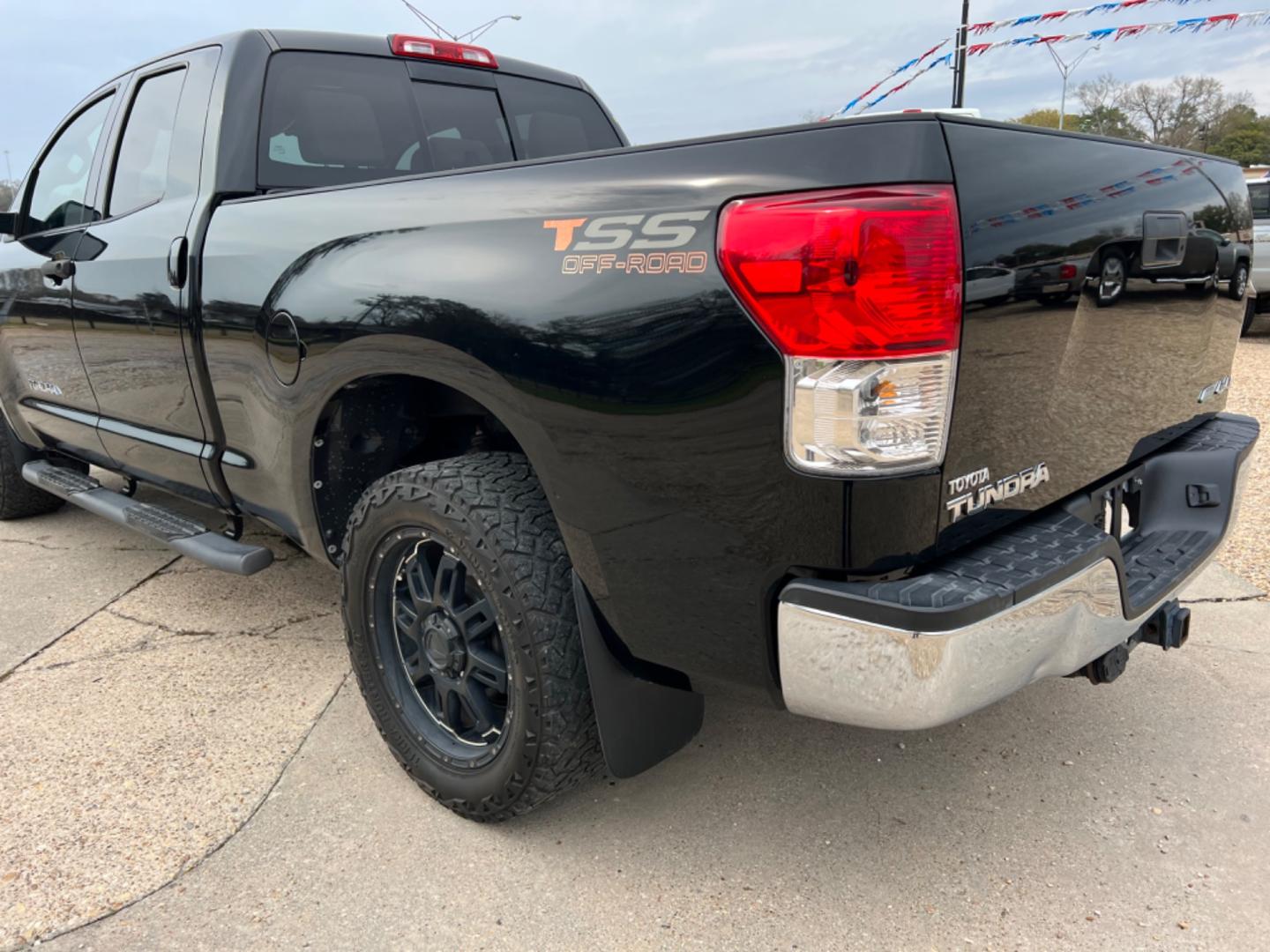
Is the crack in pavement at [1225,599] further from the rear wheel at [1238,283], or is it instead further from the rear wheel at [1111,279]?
the rear wheel at [1111,279]

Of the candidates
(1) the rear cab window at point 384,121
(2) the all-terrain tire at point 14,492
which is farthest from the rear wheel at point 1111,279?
(2) the all-terrain tire at point 14,492

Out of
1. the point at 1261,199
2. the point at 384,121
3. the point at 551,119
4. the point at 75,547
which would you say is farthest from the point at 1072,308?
the point at 1261,199

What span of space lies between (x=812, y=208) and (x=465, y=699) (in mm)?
1440

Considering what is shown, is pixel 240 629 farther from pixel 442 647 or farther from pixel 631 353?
pixel 631 353

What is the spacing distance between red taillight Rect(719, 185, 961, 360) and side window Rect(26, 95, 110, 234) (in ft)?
10.3

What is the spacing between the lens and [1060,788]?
7.89 feet

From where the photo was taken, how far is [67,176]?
3961 mm

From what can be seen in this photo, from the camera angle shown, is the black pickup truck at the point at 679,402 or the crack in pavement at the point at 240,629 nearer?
the black pickup truck at the point at 679,402

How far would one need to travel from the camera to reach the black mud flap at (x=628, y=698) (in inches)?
77.6

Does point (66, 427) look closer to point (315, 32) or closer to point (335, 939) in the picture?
point (315, 32)

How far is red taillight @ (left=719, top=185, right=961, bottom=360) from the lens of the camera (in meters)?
1.46

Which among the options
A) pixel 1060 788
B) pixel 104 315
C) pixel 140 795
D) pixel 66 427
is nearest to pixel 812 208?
pixel 1060 788

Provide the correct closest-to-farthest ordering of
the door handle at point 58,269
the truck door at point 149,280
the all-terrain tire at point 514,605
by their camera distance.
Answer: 1. the all-terrain tire at point 514,605
2. the truck door at point 149,280
3. the door handle at point 58,269

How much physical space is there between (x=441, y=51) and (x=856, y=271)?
2594mm
